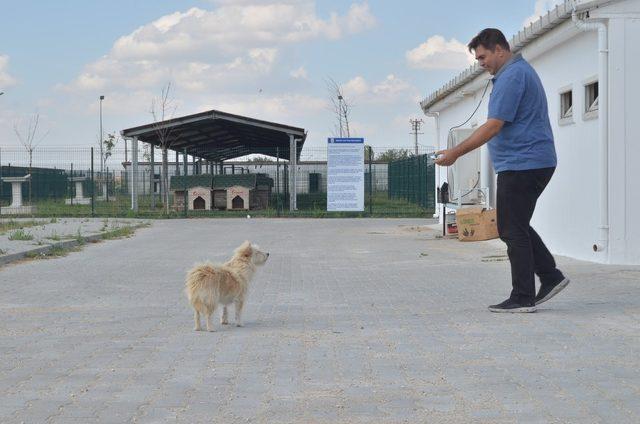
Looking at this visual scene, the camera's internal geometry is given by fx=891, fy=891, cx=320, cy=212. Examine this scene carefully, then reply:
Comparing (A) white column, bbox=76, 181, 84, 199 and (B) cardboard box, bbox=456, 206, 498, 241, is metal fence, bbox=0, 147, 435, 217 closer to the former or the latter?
(A) white column, bbox=76, 181, 84, 199

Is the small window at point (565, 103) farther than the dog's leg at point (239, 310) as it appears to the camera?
Yes

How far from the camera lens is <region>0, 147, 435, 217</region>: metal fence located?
33312 mm

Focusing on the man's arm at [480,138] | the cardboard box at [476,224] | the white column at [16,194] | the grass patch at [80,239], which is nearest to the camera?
the man's arm at [480,138]

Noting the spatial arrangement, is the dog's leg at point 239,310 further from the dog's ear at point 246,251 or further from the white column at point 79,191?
the white column at point 79,191

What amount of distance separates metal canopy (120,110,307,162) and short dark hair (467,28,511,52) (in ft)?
83.5

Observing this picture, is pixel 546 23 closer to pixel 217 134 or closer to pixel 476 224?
pixel 476 224

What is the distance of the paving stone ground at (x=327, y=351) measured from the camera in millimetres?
5062

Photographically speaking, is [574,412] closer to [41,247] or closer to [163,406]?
[163,406]

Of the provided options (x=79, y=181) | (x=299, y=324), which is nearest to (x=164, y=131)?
(x=79, y=181)

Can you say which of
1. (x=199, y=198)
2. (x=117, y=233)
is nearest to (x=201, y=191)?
(x=199, y=198)

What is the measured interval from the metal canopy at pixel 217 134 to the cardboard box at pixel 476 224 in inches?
637

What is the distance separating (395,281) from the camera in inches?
452

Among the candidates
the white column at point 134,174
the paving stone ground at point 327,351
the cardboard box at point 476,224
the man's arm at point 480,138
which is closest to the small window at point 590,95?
the paving stone ground at point 327,351

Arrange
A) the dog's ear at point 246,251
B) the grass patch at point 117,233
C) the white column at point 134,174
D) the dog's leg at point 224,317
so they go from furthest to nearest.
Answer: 1. the white column at point 134,174
2. the grass patch at point 117,233
3. the dog's ear at point 246,251
4. the dog's leg at point 224,317
